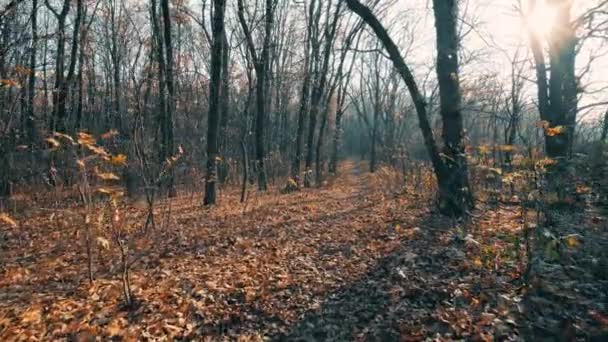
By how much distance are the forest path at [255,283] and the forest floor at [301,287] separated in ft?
0.05

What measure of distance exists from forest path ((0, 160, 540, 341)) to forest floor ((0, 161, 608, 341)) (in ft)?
0.05

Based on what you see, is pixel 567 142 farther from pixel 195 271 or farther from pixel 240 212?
pixel 195 271

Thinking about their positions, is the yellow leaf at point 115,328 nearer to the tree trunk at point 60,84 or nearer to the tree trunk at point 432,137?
the tree trunk at point 432,137

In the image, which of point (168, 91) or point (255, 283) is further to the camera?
point (168, 91)

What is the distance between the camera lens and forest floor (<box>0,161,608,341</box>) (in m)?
3.30

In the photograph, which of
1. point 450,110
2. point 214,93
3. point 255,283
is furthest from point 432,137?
point 214,93

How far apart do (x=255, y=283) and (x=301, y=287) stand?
0.59m

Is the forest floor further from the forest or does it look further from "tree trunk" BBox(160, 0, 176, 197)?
"tree trunk" BBox(160, 0, 176, 197)

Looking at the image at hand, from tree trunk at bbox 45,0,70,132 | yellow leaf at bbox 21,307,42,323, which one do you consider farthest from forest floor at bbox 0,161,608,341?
tree trunk at bbox 45,0,70,132

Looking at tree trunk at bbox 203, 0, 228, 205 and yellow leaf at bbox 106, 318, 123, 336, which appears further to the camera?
tree trunk at bbox 203, 0, 228, 205

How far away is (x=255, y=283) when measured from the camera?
4.34 meters

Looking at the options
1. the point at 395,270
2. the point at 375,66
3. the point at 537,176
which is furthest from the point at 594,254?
the point at 375,66

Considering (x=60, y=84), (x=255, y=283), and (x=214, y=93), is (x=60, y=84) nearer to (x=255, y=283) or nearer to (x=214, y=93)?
(x=214, y=93)

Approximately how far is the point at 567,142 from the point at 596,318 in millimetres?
6995
